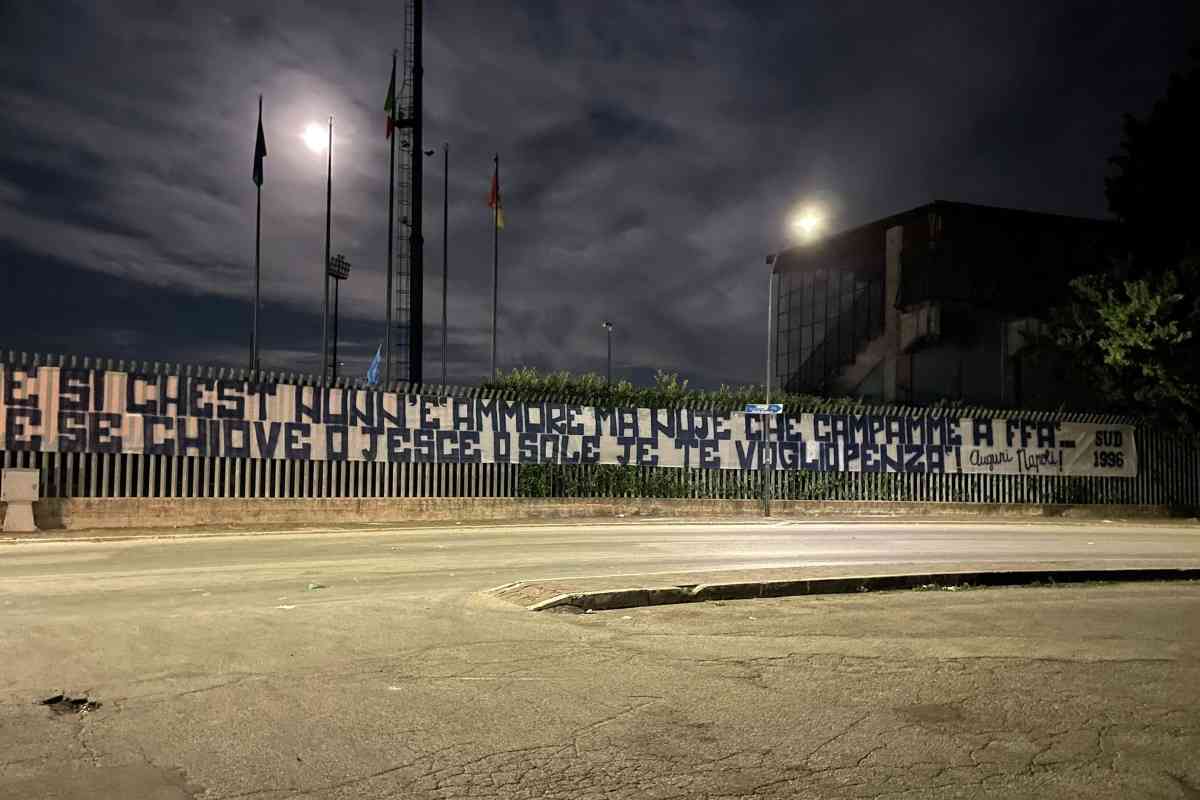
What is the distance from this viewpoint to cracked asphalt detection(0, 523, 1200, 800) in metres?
4.74

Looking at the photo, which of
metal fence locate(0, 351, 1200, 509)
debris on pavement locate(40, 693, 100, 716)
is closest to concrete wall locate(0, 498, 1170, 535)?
metal fence locate(0, 351, 1200, 509)

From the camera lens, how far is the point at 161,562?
1331 centimetres

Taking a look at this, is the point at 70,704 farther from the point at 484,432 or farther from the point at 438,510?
the point at 484,432

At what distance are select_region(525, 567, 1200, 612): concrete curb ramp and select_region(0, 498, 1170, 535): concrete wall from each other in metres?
11.2

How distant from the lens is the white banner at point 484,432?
19.0 m

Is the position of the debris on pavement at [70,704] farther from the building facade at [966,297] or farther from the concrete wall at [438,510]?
the building facade at [966,297]

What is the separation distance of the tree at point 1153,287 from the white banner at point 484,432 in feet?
6.75

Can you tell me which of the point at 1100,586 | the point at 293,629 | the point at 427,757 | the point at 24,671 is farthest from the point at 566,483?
the point at 427,757

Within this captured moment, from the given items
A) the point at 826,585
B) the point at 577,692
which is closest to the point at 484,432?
the point at 826,585

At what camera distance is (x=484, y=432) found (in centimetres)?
2388

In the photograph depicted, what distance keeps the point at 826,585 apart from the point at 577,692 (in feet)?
18.5

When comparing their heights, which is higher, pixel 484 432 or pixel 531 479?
pixel 484 432

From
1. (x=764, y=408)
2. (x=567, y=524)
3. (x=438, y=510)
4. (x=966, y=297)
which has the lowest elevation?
(x=567, y=524)

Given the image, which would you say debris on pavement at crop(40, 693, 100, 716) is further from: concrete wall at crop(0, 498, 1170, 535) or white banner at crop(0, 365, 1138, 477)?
white banner at crop(0, 365, 1138, 477)
